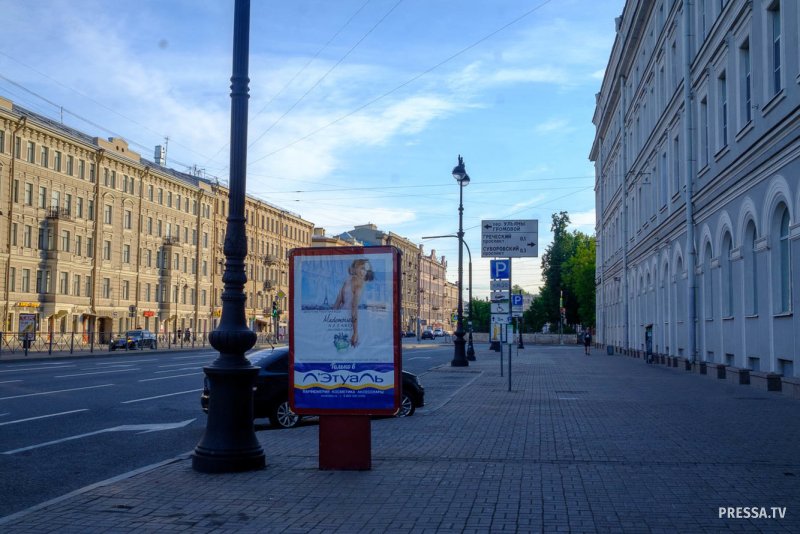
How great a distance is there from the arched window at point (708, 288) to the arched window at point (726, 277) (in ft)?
5.86

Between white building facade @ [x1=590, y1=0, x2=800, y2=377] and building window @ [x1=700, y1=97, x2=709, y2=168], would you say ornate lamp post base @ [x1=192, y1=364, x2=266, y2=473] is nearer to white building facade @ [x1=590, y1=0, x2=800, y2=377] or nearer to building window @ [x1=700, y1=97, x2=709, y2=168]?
white building facade @ [x1=590, y1=0, x2=800, y2=377]

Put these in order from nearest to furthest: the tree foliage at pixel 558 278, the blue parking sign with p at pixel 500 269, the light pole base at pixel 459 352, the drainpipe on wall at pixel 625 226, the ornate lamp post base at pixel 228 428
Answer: the ornate lamp post base at pixel 228 428, the blue parking sign with p at pixel 500 269, the light pole base at pixel 459 352, the drainpipe on wall at pixel 625 226, the tree foliage at pixel 558 278

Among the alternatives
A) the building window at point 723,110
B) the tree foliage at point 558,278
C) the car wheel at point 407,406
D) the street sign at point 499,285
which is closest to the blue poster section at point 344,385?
the car wheel at point 407,406

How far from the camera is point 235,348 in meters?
8.86

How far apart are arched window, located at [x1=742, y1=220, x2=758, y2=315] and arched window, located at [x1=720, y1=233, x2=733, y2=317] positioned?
2421 millimetres

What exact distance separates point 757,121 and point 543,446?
13.8m

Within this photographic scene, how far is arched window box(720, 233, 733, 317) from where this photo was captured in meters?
25.3

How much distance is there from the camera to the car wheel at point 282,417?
45.9ft

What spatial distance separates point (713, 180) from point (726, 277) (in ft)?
10.0

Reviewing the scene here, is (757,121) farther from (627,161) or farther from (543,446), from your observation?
(627,161)

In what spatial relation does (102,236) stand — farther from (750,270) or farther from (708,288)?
(750,270)

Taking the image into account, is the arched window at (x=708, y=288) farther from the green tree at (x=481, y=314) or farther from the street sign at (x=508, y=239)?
the green tree at (x=481, y=314)

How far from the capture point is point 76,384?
2261cm

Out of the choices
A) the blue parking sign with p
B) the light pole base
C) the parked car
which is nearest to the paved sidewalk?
the blue parking sign with p
